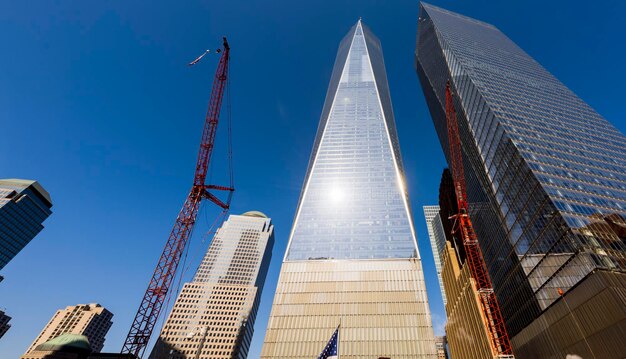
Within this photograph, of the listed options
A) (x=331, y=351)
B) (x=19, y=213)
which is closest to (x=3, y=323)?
(x=19, y=213)

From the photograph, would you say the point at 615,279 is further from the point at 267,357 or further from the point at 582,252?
the point at 267,357

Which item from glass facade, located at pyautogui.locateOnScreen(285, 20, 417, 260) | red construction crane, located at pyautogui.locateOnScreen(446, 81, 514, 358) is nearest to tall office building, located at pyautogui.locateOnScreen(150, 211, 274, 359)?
glass facade, located at pyautogui.locateOnScreen(285, 20, 417, 260)

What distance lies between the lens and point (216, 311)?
164750 millimetres

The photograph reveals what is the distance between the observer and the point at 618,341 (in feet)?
119

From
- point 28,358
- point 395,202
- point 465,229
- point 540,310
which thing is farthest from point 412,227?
point 28,358

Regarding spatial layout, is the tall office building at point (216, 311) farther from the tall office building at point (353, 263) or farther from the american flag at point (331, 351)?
the american flag at point (331, 351)

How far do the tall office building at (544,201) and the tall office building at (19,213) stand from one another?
664 feet

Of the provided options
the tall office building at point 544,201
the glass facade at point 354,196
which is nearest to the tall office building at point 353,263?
the glass facade at point 354,196

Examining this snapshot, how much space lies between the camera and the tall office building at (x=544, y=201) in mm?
44719

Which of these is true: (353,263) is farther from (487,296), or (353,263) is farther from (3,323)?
(3,323)

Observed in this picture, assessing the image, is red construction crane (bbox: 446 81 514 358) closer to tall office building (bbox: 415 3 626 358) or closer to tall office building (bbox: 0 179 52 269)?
tall office building (bbox: 415 3 626 358)

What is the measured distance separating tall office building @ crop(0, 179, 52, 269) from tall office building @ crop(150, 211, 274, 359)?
81.7 meters

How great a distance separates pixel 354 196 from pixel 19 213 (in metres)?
165

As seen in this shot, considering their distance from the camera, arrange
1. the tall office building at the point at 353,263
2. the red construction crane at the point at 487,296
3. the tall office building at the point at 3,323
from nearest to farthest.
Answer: the red construction crane at the point at 487,296, the tall office building at the point at 353,263, the tall office building at the point at 3,323
